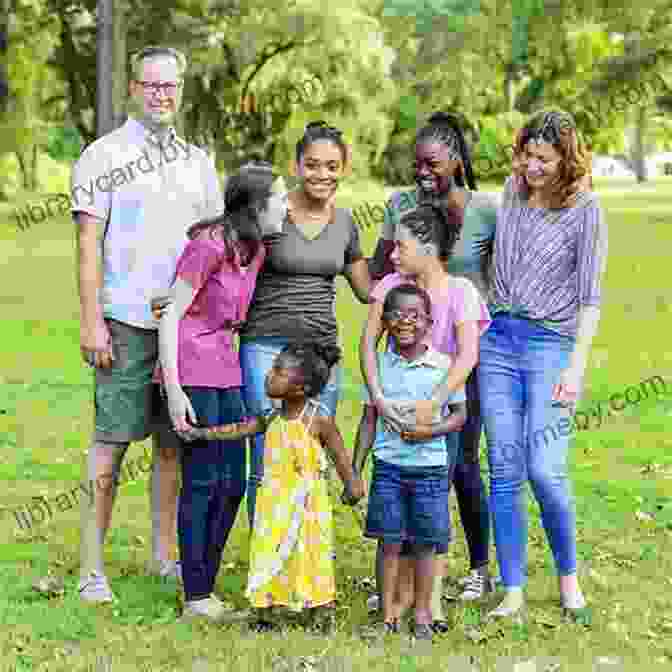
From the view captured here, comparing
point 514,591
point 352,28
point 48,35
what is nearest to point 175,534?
point 514,591

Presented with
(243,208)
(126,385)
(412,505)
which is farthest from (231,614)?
(243,208)

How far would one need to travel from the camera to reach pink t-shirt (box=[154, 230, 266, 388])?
16.9 feet

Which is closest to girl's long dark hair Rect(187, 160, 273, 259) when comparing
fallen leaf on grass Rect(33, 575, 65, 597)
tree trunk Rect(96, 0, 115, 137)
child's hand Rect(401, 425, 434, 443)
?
child's hand Rect(401, 425, 434, 443)

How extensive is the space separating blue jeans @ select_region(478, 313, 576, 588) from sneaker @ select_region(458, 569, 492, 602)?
0.30 metres

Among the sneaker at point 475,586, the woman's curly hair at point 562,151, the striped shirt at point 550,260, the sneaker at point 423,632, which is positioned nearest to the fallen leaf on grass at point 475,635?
the sneaker at point 423,632

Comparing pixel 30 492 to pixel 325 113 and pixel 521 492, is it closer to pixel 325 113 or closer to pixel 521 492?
pixel 521 492

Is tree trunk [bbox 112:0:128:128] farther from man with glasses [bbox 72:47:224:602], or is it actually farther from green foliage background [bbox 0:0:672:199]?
man with glasses [bbox 72:47:224:602]

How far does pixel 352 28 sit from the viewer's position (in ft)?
121

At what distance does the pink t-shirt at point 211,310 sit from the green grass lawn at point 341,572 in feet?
3.29

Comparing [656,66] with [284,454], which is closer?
[284,454]

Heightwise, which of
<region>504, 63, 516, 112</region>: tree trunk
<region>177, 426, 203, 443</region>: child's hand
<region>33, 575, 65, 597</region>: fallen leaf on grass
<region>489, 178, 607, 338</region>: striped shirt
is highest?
<region>504, 63, 516, 112</region>: tree trunk

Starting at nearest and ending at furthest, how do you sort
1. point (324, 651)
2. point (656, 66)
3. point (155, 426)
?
point (324, 651)
point (155, 426)
point (656, 66)

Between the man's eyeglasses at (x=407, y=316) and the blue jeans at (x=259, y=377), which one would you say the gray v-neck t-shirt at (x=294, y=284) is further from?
the man's eyeglasses at (x=407, y=316)

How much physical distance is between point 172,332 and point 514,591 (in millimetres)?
1776
